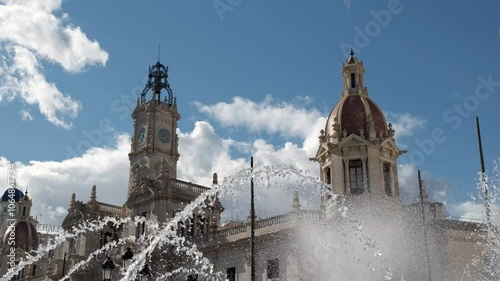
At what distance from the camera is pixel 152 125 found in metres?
52.9

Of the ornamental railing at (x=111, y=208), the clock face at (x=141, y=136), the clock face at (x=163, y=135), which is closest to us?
the clock face at (x=163, y=135)

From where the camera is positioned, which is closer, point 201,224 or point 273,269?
point 273,269

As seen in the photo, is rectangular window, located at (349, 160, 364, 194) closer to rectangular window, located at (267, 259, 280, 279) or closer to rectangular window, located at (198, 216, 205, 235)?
rectangular window, located at (267, 259, 280, 279)

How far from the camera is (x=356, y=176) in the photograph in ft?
120

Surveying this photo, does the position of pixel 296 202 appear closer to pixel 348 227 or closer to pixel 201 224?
pixel 348 227

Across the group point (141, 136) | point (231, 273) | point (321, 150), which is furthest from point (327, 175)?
point (141, 136)

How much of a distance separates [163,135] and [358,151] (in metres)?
22.6

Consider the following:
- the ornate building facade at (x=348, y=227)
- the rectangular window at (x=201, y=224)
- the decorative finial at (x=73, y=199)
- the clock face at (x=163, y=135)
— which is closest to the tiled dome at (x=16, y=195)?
the decorative finial at (x=73, y=199)

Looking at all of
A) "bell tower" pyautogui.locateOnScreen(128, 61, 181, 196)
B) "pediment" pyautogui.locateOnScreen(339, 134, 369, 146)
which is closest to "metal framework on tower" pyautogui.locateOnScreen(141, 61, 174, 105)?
"bell tower" pyautogui.locateOnScreen(128, 61, 181, 196)

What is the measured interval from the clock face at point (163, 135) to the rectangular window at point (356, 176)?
71.7 ft

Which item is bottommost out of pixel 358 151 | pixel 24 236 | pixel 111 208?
pixel 358 151

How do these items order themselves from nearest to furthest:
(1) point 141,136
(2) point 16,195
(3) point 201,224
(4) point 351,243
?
(4) point 351,243, (3) point 201,224, (1) point 141,136, (2) point 16,195

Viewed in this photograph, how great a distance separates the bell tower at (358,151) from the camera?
36.1 metres

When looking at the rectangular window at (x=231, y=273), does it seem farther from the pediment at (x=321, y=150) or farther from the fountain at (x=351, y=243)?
the pediment at (x=321, y=150)
